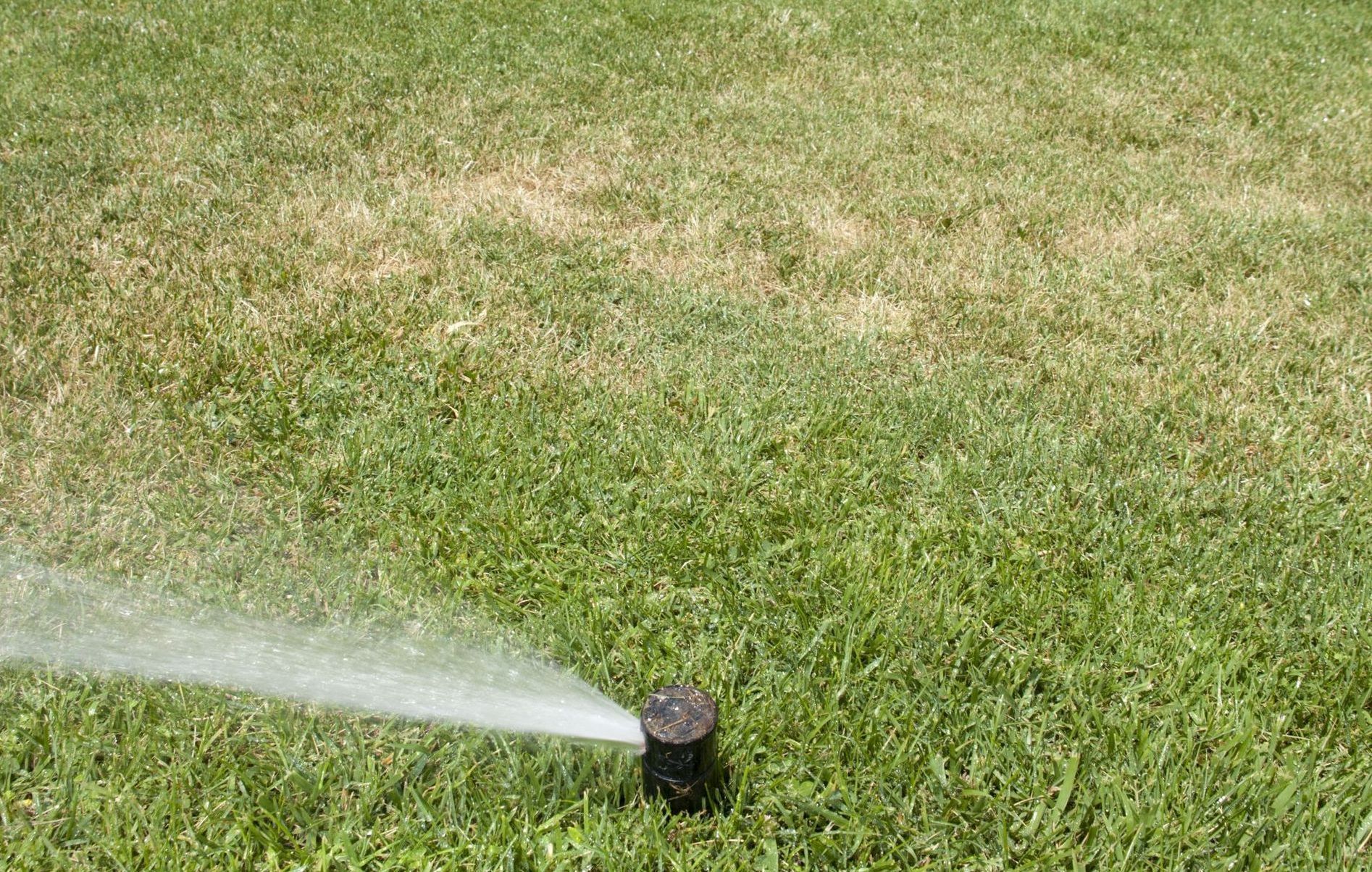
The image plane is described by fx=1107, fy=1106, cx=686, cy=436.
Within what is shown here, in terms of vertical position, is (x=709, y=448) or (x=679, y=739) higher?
(x=679, y=739)

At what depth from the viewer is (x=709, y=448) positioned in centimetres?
282

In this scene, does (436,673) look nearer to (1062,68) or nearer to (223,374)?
(223,374)

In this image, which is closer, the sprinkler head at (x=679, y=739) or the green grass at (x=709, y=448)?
the sprinkler head at (x=679, y=739)

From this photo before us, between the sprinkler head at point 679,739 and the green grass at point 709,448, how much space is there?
0.15m

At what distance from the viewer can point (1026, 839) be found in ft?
6.18

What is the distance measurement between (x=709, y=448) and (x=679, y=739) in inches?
49.5

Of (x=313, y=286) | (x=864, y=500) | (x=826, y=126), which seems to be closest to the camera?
(x=864, y=500)

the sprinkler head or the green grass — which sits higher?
the sprinkler head

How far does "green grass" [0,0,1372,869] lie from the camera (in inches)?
75.6

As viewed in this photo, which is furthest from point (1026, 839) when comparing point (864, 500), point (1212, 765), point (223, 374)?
point (223, 374)

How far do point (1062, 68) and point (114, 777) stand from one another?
5.71 metres

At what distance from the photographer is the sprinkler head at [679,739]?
1.64 m

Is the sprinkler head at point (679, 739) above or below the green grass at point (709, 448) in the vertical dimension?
above

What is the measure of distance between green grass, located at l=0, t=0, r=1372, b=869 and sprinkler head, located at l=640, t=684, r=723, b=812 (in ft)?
0.48
